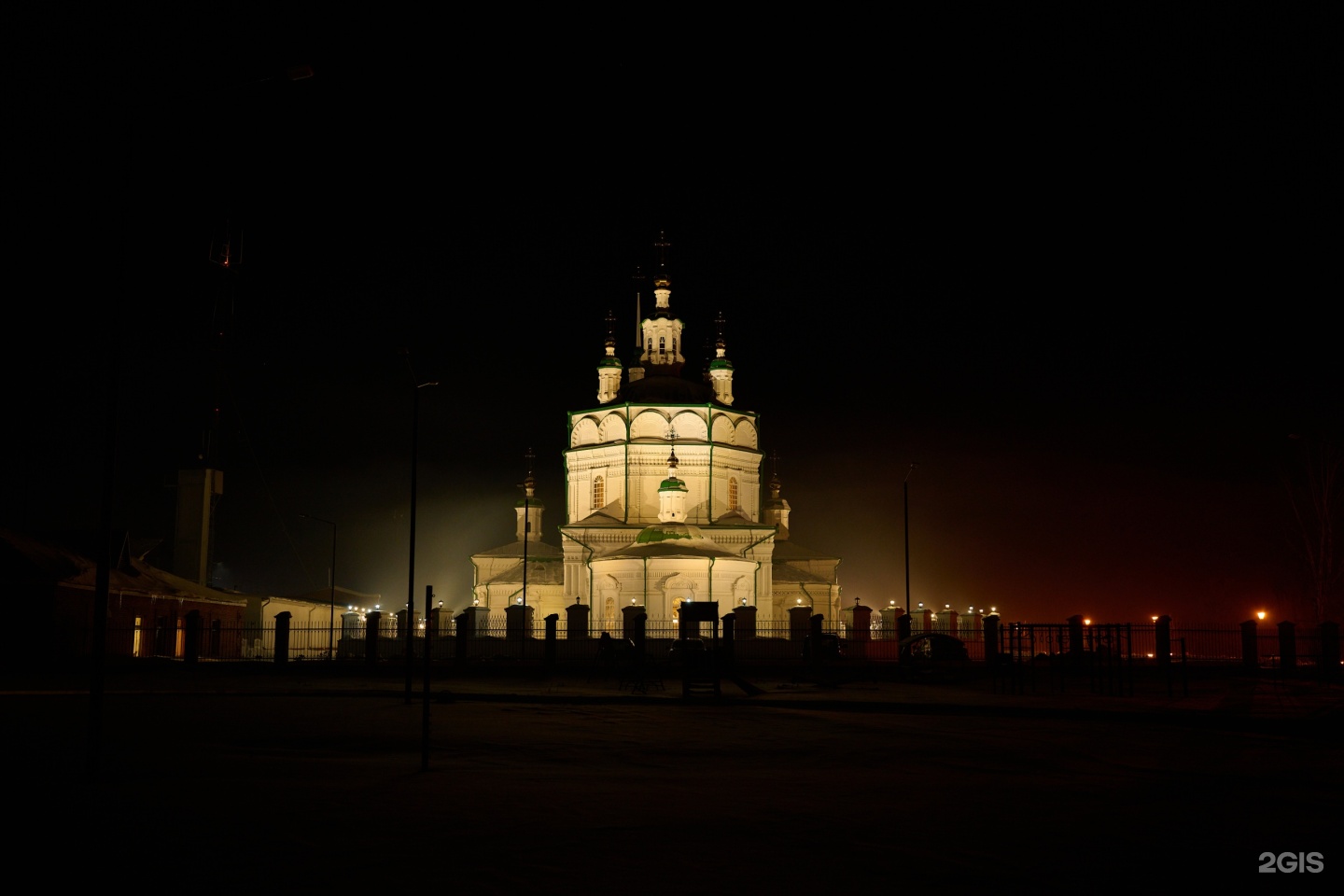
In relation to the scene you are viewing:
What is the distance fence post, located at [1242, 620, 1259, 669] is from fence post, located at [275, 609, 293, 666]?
90.0 ft

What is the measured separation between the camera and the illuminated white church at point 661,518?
2227 inches

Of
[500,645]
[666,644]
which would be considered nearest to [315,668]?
[500,645]

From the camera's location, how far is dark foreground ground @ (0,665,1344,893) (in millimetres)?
7609

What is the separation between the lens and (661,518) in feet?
196

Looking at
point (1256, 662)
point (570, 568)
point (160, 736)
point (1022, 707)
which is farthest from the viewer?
point (570, 568)

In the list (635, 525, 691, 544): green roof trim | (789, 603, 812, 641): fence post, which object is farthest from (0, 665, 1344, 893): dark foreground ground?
(635, 525, 691, 544): green roof trim

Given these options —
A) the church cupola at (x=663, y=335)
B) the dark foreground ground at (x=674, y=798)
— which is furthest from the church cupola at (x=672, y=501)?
the dark foreground ground at (x=674, y=798)

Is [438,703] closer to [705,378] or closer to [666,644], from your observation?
[666,644]

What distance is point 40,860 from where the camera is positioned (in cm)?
762

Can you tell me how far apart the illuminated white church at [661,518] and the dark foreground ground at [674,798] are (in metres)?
35.5

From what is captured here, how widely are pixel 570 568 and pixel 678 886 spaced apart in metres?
54.6

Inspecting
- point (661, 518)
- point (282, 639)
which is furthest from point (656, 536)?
point (282, 639)

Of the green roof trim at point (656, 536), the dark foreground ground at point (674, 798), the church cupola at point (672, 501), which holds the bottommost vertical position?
the dark foreground ground at point (674, 798)

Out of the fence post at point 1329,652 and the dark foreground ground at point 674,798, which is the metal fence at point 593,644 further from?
the dark foreground ground at point 674,798
